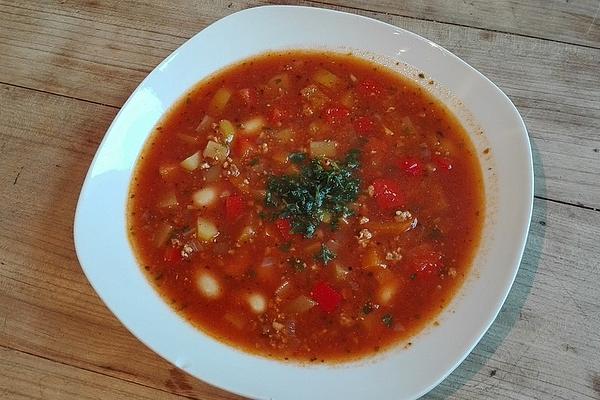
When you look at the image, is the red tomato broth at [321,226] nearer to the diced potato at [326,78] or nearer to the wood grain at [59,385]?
the diced potato at [326,78]

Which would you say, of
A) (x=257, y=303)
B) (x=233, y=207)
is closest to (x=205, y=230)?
(x=233, y=207)

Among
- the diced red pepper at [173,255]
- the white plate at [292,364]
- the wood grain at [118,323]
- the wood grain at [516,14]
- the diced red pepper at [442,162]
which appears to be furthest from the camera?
the wood grain at [516,14]

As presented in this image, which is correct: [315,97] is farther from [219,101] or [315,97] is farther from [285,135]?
[219,101]

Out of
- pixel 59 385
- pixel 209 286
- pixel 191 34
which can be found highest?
pixel 191 34

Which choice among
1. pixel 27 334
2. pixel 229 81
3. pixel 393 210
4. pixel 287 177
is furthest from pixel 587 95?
pixel 27 334

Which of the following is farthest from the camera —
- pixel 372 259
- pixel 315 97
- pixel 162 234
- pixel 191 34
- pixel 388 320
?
pixel 191 34

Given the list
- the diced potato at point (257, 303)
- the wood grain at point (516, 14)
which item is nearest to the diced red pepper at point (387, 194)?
the diced potato at point (257, 303)

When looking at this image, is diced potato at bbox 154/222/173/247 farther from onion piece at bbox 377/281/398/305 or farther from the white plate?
onion piece at bbox 377/281/398/305

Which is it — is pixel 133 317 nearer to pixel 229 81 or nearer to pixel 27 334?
pixel 27 334
